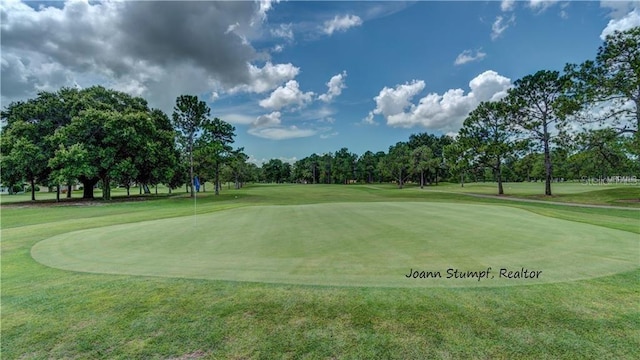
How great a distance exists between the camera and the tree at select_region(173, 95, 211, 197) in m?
39.8

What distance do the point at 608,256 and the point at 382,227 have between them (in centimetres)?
531

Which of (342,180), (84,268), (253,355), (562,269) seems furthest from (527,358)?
(342,180)

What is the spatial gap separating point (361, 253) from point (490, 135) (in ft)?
136

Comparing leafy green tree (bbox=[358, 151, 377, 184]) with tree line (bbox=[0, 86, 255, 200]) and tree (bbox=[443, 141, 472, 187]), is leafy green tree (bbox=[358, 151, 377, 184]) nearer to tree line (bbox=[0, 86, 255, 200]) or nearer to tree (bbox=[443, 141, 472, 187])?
tree (bbox=[443, 141, 472, 187])

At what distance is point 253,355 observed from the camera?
10.1 ft

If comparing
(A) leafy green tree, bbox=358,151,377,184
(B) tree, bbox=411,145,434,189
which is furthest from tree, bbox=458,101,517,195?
(A) leafy green tree, bbox=358,151,377,184

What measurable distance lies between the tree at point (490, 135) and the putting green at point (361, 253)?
29.8 metres

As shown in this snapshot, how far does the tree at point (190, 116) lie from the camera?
39.8m

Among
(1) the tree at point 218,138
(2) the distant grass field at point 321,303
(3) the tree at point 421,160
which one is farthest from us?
(3) the tree at point 421,160

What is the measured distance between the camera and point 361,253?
6.62m

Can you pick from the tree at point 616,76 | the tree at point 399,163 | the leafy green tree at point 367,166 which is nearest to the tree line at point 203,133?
the tree at point 616,76

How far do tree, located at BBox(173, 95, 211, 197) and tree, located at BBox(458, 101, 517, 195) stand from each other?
36273 mm

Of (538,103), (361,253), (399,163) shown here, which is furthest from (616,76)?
(399,163)

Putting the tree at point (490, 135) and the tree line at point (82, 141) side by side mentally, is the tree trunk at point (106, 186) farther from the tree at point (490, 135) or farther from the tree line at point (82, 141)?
the tree at point (490, 135)
